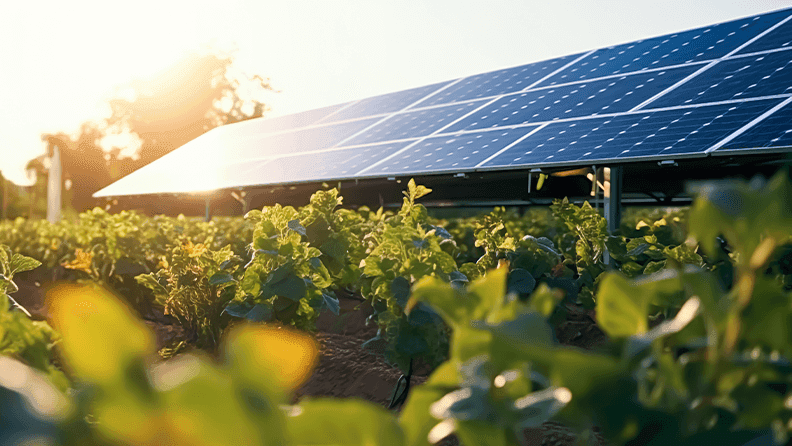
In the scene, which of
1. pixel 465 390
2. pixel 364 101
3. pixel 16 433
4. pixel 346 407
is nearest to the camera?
pixel 16 433

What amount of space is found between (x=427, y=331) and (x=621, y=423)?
217 cm

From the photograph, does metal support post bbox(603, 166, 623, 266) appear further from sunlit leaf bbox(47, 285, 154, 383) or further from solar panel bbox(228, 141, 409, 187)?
sunlit leaf bbox(47, 285, 154, 383)

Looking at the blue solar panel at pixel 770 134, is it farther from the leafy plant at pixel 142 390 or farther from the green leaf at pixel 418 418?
the leafy plant at pixel 142 390

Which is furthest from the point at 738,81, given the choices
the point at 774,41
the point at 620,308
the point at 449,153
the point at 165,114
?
the point at 165,114

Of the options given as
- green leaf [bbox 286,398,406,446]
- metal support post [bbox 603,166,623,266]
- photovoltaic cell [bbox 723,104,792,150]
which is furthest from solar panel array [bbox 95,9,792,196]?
green leaf [bbox 286,398,406,446]

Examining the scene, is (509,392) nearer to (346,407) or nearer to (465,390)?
(465,390)

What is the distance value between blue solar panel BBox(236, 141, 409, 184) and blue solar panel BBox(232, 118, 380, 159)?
0.62 metres

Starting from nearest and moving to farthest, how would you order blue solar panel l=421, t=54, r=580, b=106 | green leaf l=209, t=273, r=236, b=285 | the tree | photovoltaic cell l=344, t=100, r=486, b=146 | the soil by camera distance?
the soil < green leaf l=209, t=273, r=236, b=285 < photovoltaic cell l=344, t=100, r=486, b=146 < blue solar panel l=421, t=54, r=580, b=106 < the tree

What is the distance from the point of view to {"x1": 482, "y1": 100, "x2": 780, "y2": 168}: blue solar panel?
523cm

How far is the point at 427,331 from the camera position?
2.75 metres

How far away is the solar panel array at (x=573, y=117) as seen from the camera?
5.49 metres

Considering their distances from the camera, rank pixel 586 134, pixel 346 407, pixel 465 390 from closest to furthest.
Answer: pixel 346 407, pixel 465 390, pixel 586 134

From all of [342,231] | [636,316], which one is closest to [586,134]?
[342,231]

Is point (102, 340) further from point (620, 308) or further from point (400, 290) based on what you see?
point (400, 290)
